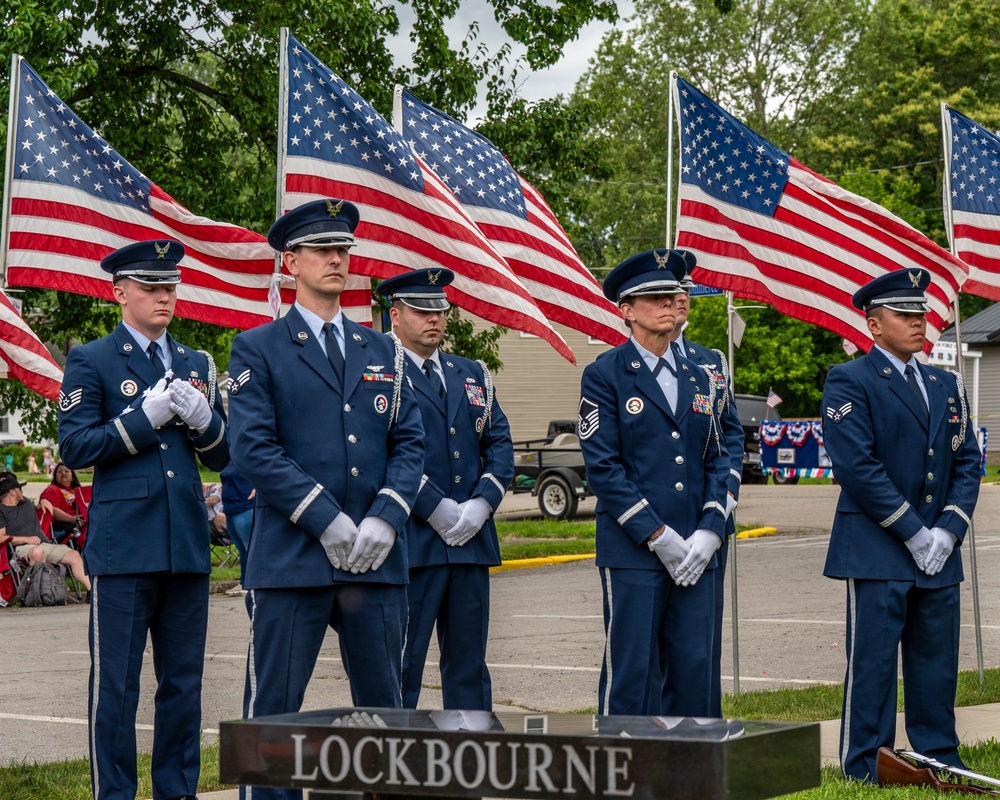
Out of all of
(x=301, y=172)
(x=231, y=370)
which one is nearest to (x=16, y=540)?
(x=301, y=172)

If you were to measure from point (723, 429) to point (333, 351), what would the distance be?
2.61 m

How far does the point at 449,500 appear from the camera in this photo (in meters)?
6.70

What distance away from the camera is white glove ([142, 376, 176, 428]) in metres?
5.43

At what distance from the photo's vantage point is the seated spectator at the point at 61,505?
55.6 feet

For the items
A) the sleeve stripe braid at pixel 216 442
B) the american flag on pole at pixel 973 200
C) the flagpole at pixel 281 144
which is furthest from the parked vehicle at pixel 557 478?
the sleeve stripe braid at pixel 216 442

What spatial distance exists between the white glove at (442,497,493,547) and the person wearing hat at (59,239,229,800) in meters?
1.28

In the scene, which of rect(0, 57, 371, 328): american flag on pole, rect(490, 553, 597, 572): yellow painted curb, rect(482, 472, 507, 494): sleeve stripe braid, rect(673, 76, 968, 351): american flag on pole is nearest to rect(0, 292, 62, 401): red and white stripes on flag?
rect(0, 57, 371, 328): american flag on pole

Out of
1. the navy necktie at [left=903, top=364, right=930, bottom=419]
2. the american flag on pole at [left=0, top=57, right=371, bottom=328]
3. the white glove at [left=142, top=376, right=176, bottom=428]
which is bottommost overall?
the white glove at [left=142, top=376, right=176, bottom=428]

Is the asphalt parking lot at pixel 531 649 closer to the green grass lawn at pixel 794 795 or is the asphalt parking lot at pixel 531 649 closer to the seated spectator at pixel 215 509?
the green grass lawn at pixel 794 795

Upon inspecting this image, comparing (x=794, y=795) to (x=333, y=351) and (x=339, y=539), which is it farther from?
(x=333, y=351)

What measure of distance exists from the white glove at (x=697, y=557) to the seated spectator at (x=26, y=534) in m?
11.0

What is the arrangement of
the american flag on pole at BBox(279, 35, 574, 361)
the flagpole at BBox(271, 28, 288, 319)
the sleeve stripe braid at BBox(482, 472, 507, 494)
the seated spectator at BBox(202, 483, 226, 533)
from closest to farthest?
the sleeve stripe braid at BBox(482, 472, 507, 494), the flagpole at BBox(271, 28, 288, 319), the american flag on pole at BBox(279, 35, 574, 361), the seated spectator at BBox(202, 483, 226, 533)

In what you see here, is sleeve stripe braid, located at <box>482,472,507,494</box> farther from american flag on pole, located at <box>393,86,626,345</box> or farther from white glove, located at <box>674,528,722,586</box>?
american flag on pole, located at <box>393,86,626,345</box>

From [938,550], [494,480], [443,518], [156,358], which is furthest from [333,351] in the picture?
[938,550]
